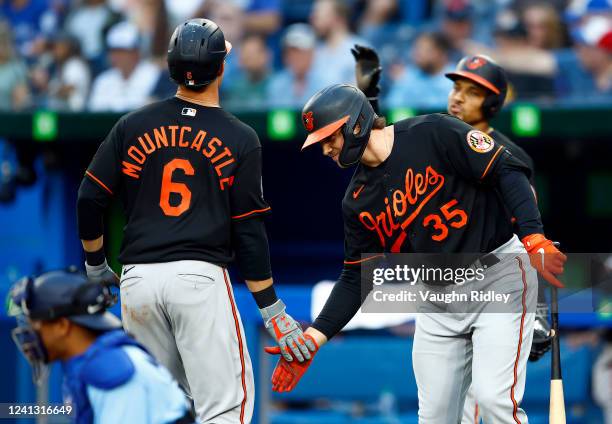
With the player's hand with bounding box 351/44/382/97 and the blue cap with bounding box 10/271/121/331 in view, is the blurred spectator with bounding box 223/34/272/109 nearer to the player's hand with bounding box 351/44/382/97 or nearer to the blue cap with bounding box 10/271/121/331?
the player's hand with bounding box 351/44/382/97

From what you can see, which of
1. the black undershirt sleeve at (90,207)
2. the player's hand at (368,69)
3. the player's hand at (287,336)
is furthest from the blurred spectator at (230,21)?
the player's hand at (287,336)

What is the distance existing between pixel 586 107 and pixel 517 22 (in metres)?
1.03

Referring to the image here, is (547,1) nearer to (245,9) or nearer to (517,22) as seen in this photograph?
(517,22)

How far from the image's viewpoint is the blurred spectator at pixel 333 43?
8.79 metres

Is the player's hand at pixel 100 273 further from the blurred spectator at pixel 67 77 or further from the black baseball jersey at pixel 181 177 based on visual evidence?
the blurred spectator at pixel 67 77

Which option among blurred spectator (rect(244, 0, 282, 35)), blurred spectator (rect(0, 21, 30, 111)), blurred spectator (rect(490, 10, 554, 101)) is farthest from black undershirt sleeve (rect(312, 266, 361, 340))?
blurred spectator (rect(244, 0, 282, 35))

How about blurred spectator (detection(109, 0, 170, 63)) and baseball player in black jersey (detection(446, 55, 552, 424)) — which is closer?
baseball player in black jersey (detection(446, 55, 552, 424))

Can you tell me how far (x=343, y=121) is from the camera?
450 cm

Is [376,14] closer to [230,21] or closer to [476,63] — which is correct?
[230,21]

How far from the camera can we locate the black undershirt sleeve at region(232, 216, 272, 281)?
183 inches

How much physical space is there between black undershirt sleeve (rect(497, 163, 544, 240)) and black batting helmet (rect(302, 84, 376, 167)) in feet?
1.84

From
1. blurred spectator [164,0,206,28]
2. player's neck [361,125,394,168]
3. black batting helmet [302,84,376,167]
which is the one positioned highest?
blurred spectator [164,0,206,28]

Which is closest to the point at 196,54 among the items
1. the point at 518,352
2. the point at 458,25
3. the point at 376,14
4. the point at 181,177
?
the point at 181,177

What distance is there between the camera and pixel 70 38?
10.2 meters
